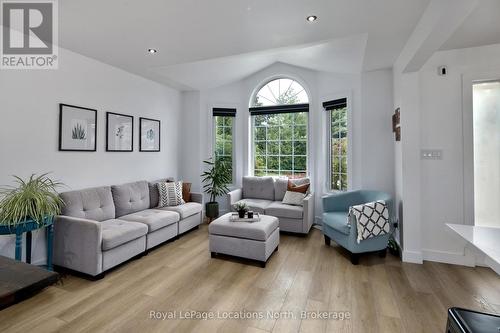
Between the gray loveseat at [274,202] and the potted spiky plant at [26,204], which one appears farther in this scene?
the gray loveseat at [274,202]

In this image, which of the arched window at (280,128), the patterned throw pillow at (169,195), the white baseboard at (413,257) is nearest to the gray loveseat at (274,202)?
the arched window at (280,128)

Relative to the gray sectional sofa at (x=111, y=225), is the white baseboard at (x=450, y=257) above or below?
below

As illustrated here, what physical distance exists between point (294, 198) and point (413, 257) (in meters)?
1.83

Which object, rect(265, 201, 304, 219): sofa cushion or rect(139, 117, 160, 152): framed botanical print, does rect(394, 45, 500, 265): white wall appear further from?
rect(139, 117, 160, 152): framed botanical print

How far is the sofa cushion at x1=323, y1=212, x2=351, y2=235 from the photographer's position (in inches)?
115

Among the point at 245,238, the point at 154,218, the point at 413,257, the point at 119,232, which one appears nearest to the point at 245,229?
the point at 245,238

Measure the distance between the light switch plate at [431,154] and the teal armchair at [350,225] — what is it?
25.1 inches

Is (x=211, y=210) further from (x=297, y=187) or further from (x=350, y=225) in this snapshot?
(x=350, y=225)

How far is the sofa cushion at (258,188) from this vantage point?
457 cm

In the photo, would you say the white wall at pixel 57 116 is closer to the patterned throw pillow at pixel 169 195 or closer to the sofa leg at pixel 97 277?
the patterned throw pillow at pixel 169 195

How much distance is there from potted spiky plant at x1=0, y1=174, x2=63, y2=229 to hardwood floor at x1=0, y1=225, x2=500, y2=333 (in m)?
0.73

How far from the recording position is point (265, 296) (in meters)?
2.21

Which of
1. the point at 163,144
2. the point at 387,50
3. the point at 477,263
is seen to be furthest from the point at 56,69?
the point at 477,263

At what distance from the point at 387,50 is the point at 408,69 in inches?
13.4
